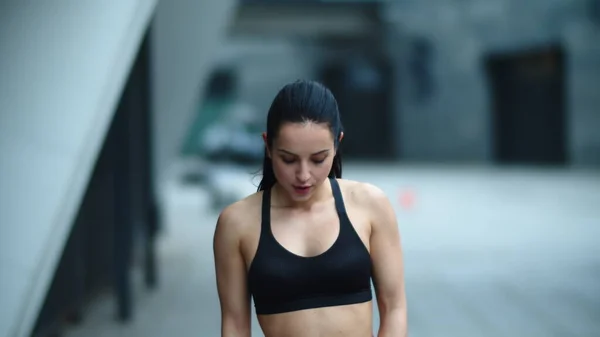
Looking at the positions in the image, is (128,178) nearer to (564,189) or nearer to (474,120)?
(564,189)

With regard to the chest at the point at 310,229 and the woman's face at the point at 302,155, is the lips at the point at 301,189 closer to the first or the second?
the woman's face at the point at 302,155

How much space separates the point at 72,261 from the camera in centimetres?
701

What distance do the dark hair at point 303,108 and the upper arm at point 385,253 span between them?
0.23 meters

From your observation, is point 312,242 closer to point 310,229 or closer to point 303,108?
point 310,229

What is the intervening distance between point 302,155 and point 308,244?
0.86ft

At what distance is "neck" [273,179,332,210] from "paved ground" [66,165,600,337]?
13.4 feet

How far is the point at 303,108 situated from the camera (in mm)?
2279

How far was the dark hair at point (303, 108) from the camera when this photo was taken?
2.28 m

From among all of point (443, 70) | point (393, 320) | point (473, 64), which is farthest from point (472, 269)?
point (443, 70)

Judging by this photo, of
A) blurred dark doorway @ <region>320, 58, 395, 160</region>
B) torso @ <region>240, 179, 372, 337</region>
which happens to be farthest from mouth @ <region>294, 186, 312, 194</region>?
blurred dark doorway @ <region>320, 58, 395, 160</region>

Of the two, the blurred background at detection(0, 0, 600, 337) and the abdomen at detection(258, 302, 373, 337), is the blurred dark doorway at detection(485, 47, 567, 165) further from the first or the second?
the abdomen at detection(258, 302, 373, 337)

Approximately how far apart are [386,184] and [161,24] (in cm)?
1252

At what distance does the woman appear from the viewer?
2301 mm

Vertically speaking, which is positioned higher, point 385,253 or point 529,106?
point 385,253
